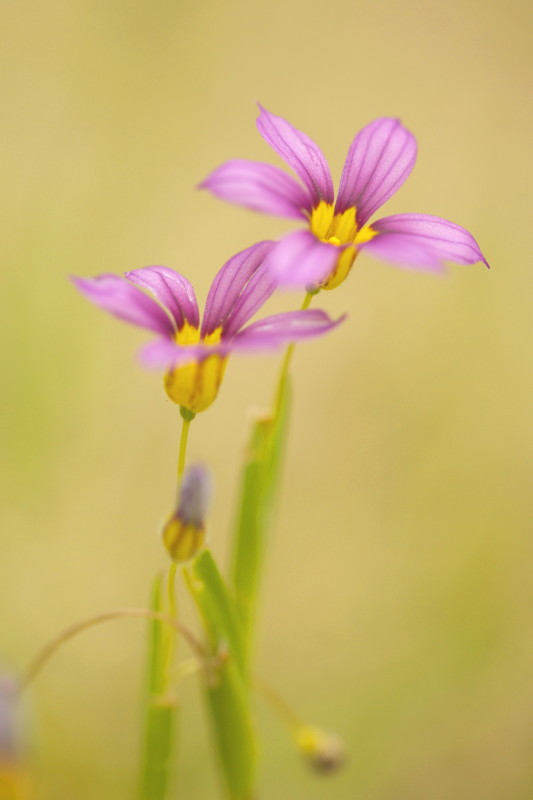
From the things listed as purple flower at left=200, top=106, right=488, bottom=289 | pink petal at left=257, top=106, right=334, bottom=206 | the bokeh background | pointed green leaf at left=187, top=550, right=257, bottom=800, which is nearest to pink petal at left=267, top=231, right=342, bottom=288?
purple flower at left=200, top=106, right=488, bottom=289

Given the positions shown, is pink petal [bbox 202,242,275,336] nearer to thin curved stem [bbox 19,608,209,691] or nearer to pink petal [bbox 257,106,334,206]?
pink petal [bbox 257,106,334,206]

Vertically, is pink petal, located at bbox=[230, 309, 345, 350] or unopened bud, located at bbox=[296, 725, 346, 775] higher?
pink petal, located at bbox=[230, 309, 345, 350]

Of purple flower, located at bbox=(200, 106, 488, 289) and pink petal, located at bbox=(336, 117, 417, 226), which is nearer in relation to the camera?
purple flower, located at bbox=(200, 106, 488, 289)

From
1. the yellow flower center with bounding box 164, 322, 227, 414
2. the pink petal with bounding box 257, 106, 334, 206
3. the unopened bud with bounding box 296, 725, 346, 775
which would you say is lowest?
the unopened bud with bounding box 296, 725, 346, 775

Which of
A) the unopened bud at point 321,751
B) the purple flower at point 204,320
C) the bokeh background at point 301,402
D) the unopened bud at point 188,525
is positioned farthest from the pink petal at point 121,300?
the bokeh background at point 301,402

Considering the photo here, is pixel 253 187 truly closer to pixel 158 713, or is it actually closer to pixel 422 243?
pixel 422 243

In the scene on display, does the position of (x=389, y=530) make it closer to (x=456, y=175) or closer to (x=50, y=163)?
(x=456, y=175)

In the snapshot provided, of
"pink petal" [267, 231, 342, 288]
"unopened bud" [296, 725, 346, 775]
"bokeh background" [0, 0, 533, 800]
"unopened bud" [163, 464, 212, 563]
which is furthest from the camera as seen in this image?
"bokeh background" [0, 0, 533, 800]
